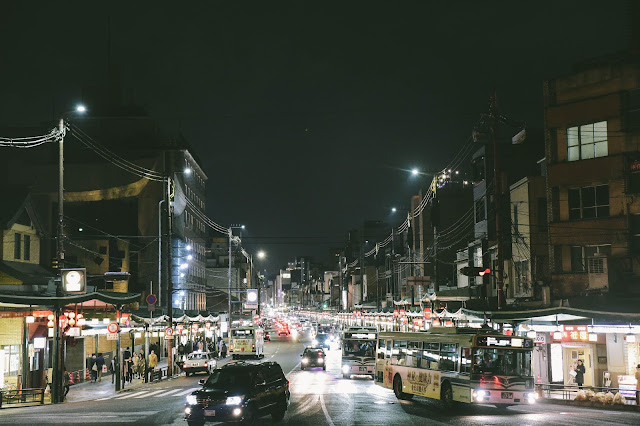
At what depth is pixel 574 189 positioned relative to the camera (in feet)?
129

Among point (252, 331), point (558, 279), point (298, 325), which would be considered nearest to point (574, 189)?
point (558, 279)

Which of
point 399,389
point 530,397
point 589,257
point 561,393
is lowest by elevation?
point 561,393

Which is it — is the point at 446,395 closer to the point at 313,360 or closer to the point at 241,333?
the point at 313,360

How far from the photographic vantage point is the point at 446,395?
2422cm

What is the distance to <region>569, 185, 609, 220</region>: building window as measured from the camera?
38.0m

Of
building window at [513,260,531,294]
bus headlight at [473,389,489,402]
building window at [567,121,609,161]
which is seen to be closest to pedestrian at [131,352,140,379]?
building window at [513,260,531,294]

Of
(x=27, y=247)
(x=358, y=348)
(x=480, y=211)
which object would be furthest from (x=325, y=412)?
(x=480, y=211)

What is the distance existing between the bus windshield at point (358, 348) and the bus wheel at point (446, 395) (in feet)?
53.6

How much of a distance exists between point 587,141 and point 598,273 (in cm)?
779

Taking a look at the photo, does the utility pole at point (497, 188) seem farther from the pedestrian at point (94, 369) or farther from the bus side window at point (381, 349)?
the pedestrian at point (94, 369)

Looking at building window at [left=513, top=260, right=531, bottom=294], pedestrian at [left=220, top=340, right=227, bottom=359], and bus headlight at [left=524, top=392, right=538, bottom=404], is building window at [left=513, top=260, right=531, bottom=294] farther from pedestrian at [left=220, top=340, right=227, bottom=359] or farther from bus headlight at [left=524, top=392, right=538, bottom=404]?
pedestrian at [left=220, top=340, right=227, bottom=359]

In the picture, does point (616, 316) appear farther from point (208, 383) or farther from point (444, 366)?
point (208, 383)

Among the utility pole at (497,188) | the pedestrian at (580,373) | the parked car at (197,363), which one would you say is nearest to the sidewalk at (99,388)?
the parked car at (197,363)

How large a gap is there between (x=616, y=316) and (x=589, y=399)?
3.61m
